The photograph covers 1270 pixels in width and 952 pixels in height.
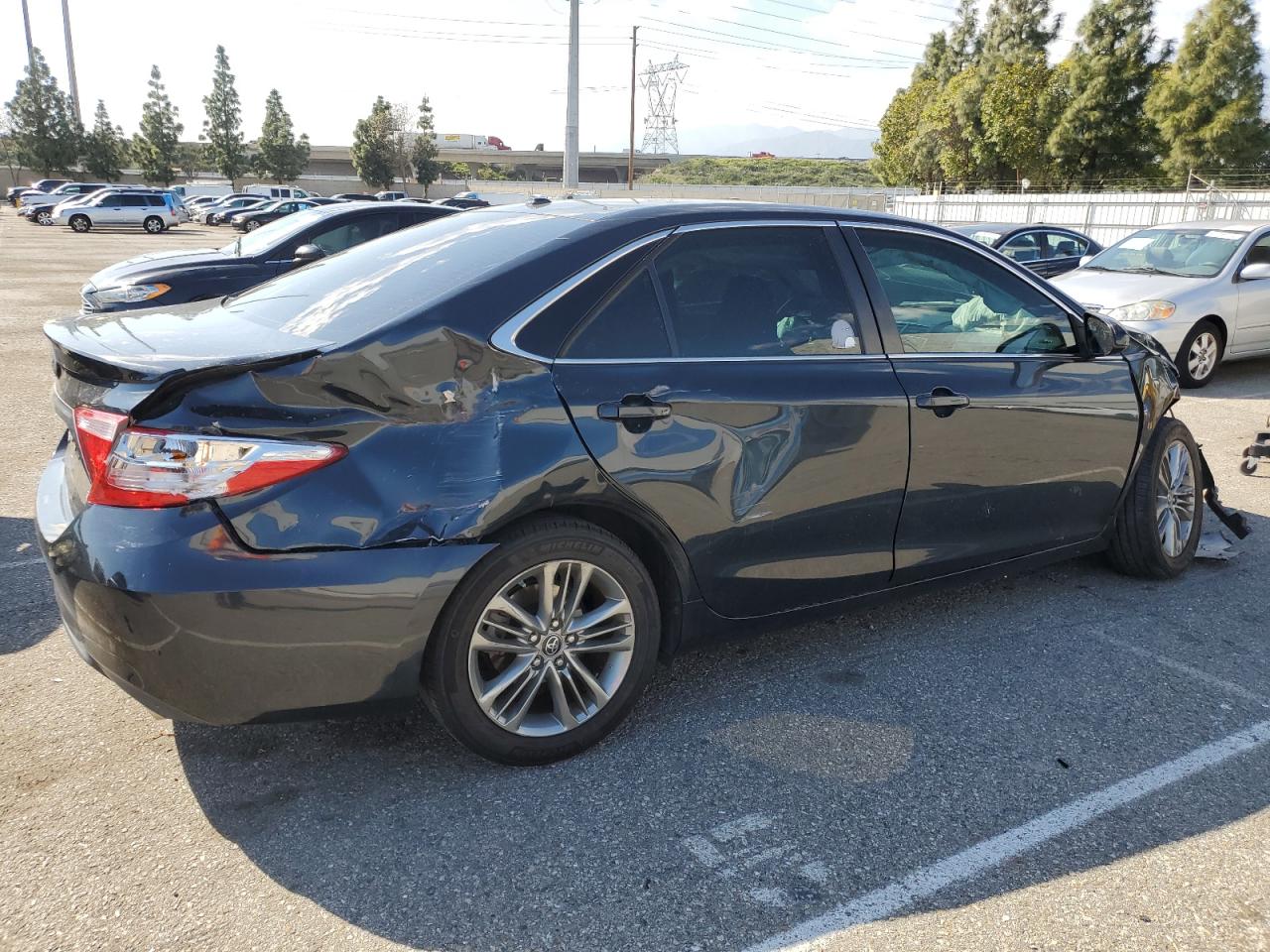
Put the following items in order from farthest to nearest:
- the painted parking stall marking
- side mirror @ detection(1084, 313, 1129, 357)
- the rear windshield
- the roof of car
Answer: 1. the roof of car
2. side mirror @ detection(1084, 313, 1129, 357)
3. the rear windshield
4. the painted parking stall marking

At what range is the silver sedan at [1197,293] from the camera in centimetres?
968

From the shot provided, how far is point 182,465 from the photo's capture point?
8.25ft

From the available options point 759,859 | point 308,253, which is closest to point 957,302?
point 759,859

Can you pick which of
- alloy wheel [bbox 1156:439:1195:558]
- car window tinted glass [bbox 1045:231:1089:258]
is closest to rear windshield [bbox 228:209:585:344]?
alloy wheel [bbox 1156:439:1195:558]

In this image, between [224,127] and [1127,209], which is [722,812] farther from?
[224,127]

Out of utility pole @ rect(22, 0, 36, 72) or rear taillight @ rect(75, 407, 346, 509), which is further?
utility pole @ rect(22, 0, 36, 72)

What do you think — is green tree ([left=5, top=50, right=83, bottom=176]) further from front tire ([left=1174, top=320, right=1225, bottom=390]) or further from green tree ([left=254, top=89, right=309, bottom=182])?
front tire ([left=1174, top=320, right=1225, bottom=390])

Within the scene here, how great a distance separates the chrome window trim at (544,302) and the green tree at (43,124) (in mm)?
75327

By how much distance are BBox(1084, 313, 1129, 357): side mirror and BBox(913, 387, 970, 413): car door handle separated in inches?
35.8

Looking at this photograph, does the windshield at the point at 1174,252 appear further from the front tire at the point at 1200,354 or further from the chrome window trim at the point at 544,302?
the chrome window trim at the point at 544,302

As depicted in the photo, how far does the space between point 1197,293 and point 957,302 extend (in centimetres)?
725

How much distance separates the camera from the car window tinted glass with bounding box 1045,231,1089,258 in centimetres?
1313

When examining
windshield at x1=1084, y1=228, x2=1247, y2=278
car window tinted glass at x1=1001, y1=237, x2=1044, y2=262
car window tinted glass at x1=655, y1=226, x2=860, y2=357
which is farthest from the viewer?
car window tinted glass at x1=1001, y1=237, x2=1044, y2=262

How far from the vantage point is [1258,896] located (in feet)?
8.46
